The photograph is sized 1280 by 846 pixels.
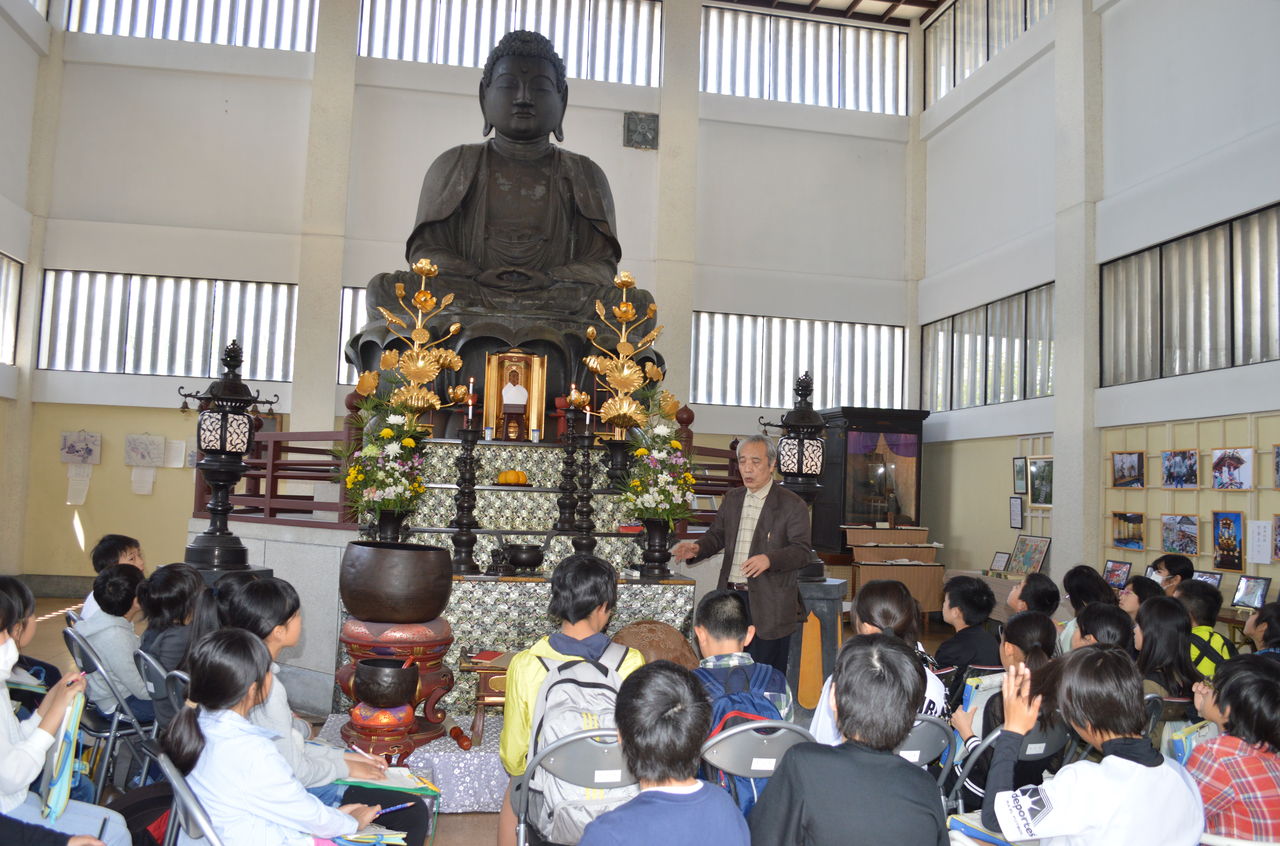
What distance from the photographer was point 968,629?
3.36 m

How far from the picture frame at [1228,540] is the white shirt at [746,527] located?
4919mm

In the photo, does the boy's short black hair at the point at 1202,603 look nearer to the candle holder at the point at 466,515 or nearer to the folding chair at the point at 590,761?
the folding chair at the point at 590,761

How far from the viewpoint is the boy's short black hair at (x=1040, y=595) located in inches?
157

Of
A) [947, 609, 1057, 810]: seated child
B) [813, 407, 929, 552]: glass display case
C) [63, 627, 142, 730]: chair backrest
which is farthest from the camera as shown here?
[813, 407, 929, 552]: glass display case

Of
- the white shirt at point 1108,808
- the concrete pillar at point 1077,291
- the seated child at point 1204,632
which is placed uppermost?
the concrete pillar at point 1077,291

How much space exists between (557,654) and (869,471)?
9.61m

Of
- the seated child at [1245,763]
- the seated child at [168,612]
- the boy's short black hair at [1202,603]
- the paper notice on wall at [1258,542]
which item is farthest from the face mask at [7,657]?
the paper notice on wall at [1258,542]

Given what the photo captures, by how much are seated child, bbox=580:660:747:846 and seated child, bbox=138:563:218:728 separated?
2298mm

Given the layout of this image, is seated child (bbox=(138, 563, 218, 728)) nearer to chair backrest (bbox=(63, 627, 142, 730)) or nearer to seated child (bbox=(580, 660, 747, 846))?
chair backrest (bbox=(63, 627, 142, 730))

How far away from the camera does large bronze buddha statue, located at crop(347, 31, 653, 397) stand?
8016mm

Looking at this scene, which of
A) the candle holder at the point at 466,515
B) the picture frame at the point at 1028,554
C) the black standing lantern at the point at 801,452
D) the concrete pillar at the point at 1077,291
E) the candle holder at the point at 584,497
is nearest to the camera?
the candle holder at the point at 466,515

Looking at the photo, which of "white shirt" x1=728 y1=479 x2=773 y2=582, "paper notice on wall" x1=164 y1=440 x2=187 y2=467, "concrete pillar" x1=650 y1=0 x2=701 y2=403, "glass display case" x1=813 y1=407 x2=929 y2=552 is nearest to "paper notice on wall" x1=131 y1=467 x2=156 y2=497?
"paper notice on wall" x1=164 y1=440 x2=187 y2=467

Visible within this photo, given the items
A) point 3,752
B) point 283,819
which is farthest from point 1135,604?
point 3,752

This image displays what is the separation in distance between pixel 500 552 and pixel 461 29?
30.3 ft
